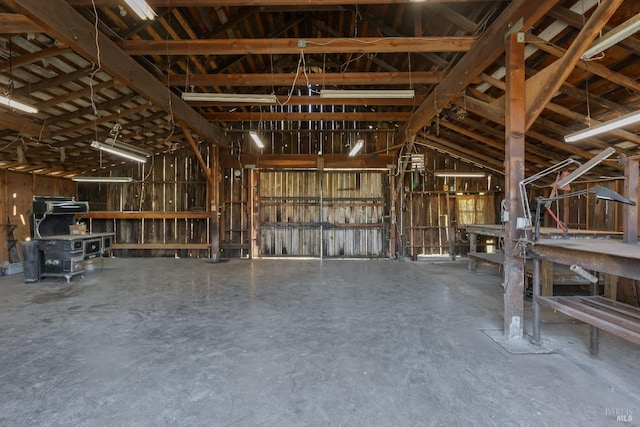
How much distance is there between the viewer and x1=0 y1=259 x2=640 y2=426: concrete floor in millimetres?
2199

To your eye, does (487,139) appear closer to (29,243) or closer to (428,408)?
(428,408)

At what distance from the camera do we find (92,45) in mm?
4125

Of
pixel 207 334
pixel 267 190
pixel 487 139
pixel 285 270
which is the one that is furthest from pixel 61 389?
pixel 487 139

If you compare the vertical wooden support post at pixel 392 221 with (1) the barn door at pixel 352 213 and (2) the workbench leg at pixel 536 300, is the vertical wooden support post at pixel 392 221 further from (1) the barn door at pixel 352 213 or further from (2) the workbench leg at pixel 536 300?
(2) the workbench leg at pixel 536 300

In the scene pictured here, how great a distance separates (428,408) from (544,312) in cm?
336

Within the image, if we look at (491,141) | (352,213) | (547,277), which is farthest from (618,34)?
(352,213)

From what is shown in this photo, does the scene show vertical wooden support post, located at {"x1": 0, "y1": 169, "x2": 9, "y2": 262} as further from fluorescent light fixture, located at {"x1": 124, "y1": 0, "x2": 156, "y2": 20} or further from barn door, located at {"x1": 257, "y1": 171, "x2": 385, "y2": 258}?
fluorescent light fixture, located at {"x1": 124, "y1": 0, "x2": 156, "y2": 20}

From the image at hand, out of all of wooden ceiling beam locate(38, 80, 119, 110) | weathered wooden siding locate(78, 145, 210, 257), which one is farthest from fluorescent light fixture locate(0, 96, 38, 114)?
→ weathered wooden siding locate(78, 145, 210, 257)

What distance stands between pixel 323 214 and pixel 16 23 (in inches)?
310

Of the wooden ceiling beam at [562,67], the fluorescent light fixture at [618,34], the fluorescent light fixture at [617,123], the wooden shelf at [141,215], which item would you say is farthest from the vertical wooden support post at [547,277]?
the wooden shelf at [141,215]

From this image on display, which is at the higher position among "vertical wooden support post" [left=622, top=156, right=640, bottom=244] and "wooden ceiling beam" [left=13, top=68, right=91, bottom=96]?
"wooden ceiling beam" [left=13, top=68, right=91, bottom=96]

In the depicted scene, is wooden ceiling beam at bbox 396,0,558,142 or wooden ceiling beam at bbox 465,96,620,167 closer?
wooden ceiling beam at bbox 396,0,558,142

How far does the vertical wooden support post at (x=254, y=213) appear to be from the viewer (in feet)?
32.8

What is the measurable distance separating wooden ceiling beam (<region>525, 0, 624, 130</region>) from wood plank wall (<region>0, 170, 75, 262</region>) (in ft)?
36.2
